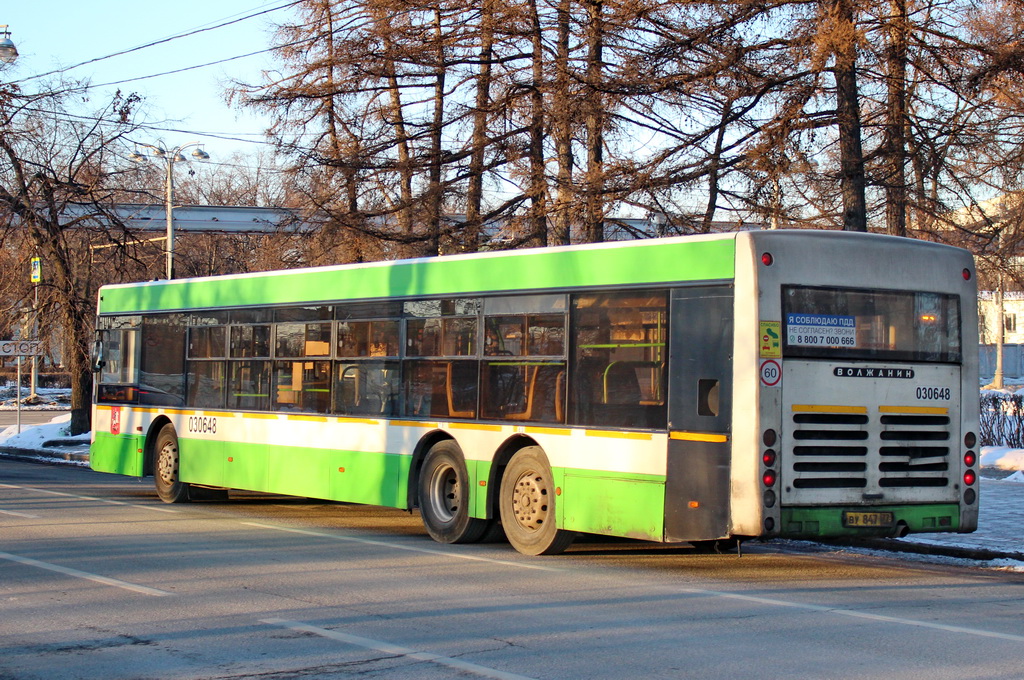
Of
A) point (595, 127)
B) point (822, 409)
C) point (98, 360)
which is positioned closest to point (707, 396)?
point (822, 409)

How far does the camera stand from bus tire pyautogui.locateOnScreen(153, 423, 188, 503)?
17.3 m

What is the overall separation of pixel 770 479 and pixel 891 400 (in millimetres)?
1418

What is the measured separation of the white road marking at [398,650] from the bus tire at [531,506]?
154 inches

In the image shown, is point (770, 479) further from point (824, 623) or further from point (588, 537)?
point (588, 537)

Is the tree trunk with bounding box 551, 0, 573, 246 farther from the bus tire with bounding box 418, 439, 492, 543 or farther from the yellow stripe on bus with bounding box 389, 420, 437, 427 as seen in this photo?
the bus tire with bounding box 418, 439, 492, 543

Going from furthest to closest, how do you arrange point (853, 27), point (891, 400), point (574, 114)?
1. point (574, 114)
2. point (853, 27)
3. point (891, 400)

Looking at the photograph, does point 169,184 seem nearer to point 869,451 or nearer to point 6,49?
point 6,49

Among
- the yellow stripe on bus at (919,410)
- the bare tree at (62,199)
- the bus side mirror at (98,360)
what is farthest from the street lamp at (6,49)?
the yellow stripe on bus at (919,410)

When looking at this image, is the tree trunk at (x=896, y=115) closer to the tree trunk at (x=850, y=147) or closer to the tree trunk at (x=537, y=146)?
the tree trunk at (x=850, y=147)

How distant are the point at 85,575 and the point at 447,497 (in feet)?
13.1

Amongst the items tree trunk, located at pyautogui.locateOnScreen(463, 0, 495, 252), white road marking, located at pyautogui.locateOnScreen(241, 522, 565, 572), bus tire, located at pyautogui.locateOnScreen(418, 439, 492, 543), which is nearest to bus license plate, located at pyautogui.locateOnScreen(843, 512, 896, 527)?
white road marking, located at pyautogui.locateOnScreen(241, 522, 565, 572)

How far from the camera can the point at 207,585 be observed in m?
9.89

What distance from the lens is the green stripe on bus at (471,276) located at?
10695mm

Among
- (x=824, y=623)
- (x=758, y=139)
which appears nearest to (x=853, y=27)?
(x=758, y=139)
